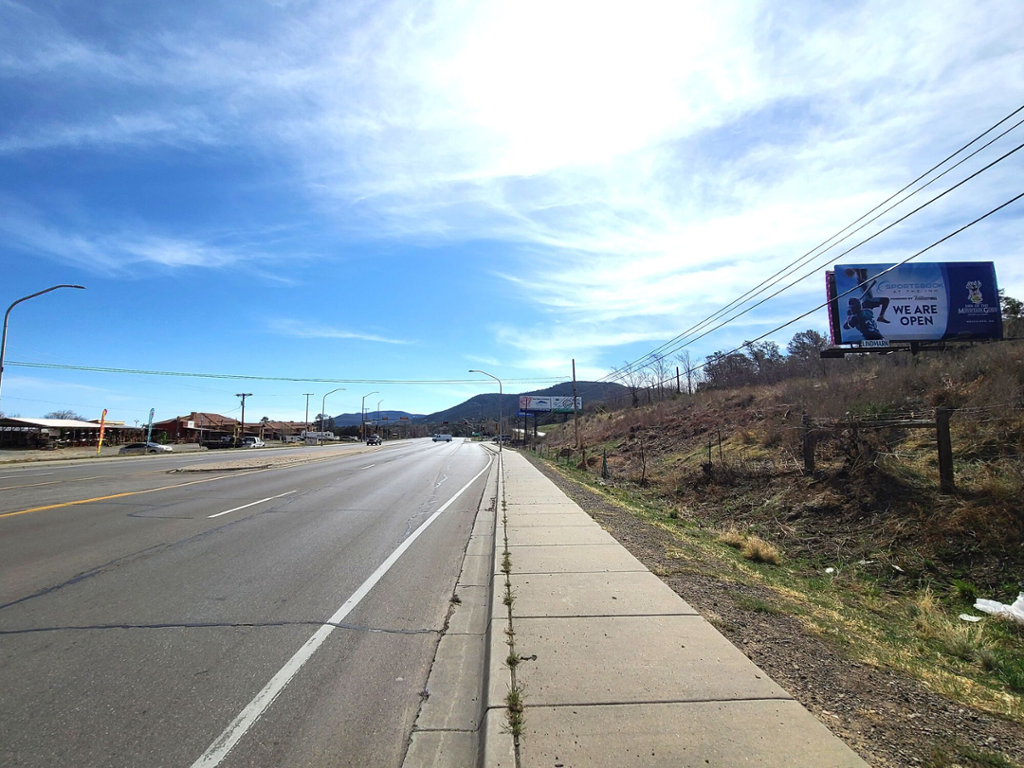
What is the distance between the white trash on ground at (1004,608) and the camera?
642 cm

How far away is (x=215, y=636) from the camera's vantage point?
4.81 meters

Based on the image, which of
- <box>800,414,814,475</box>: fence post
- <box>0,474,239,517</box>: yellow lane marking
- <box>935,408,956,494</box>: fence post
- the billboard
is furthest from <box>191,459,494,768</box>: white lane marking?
the billboard

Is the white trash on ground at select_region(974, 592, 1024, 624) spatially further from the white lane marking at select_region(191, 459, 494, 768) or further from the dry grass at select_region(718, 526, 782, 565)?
the white lane marking at select_region(191, 459, 494, 768)

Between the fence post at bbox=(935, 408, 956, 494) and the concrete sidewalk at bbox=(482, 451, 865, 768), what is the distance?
7.23 metres

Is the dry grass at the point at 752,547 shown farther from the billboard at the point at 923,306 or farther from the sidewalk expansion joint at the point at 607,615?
the billboard at the point at 923,306

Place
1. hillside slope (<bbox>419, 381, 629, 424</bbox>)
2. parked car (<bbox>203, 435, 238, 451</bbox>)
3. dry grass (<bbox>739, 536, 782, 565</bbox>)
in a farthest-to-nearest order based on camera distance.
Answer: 1. hillside slope (<bbox>419, 381, 629, 424</bbox>)
2. parked car (<bbox>203, 435, 238, 451</bbox>)
3. dry grass (<bbox>739, 536, 782, 565</bbox>)

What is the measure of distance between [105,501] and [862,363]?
34.1 m

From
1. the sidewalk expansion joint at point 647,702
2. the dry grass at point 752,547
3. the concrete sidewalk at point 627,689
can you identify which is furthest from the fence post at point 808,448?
Result: the sidewalk expansion joint at point 647,702

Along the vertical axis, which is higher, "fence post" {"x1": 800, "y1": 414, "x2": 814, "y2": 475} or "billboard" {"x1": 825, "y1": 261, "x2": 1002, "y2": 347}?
"billboard" {"x1": 825, "y1": 261, "x2": 1002, "y2": 347}

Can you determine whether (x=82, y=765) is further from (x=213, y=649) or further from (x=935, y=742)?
(x=935, y=742)

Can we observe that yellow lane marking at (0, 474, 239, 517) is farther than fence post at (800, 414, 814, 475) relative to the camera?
No

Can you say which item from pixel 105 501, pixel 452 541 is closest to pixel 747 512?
pixel 452 541

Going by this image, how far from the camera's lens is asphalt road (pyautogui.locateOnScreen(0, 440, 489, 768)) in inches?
129

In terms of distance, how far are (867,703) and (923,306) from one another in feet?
83.0
